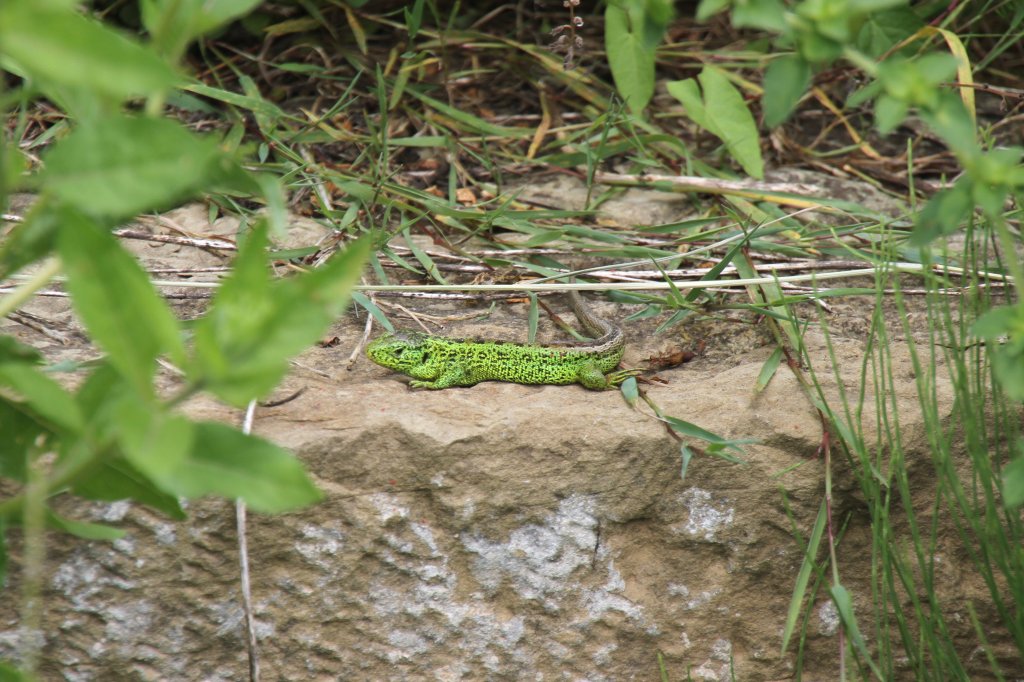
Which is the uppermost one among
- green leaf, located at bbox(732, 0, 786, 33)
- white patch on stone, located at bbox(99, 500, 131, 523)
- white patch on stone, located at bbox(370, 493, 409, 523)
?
green leaf, located at bbox(732, 0, 786, 33)

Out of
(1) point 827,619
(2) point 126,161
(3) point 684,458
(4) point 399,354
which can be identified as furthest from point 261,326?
(1) point 827,619

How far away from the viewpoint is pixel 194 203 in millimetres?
4859

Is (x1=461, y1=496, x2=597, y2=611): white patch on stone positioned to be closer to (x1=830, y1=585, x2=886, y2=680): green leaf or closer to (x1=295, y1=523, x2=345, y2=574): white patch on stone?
(x1=295, y1=523, x2=345, y2=574): white patch on stone

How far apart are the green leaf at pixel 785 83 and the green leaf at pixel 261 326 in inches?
36.3

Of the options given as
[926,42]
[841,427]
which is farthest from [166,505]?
[926,42]

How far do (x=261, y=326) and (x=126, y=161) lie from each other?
32cm

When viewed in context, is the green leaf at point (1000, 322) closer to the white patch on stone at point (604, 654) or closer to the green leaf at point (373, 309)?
the white patch on stone at point (604, 654)

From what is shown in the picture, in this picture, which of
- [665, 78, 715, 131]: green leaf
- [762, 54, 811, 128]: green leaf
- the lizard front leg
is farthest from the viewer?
[665, 78, 715, 131]: green leaf

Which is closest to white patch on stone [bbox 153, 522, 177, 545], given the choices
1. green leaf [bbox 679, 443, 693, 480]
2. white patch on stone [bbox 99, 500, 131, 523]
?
white patch on stone [bbox 99, 500, 131, 523]

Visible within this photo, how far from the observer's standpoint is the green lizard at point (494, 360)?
12.5 ft

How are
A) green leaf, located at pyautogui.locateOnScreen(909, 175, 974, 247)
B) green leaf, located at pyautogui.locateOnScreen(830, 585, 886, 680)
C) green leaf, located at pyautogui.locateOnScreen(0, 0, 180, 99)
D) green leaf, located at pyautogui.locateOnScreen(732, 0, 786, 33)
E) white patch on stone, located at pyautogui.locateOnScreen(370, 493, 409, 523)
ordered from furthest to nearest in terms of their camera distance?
white patch on stone, located at pyautogui.locateOnScreen(370, 493, 409, 523)
green leaf, located at pyautogui.locateOnScreen(830, 585, 886, 680)
green leaf, located at pyautogui.locateOnScreen(909, 175, 974, 247)
green leaf, located at pyautogui.locateOnScreen(732, 0, 786, 33)
green leaf, located at pyautogui.locateOnScreen(0, 0, 180, 99)

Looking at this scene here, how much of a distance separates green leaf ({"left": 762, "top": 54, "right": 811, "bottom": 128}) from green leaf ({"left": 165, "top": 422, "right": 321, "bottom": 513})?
1.13 m

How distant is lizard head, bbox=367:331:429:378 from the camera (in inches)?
150

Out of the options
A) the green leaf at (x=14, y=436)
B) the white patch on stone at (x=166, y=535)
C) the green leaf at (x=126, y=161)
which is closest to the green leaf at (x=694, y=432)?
the white patch on stone at (x=166, y=535)
